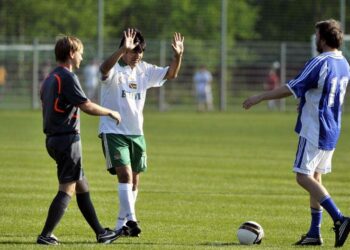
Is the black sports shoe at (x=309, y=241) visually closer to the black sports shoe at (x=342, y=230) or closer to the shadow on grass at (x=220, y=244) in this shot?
the black sports shoe at (x=342, y=230)

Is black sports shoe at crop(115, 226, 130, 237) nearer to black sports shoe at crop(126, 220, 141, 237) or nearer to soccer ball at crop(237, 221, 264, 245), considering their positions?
black sports shoe at crop(126, 220, 141, 237)

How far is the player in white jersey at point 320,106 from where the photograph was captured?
9531 millimetres

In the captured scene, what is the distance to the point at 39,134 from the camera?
2675 centimetres

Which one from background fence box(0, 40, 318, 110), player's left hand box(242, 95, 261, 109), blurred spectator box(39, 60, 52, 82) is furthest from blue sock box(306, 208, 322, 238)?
blurred spectator box(39, 60, 52, 82)

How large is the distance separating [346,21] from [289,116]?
23.7ft

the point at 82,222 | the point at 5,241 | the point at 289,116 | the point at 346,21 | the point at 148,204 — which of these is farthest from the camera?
the point at 346,21

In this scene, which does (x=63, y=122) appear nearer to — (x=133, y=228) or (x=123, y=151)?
(x=123, y=151)

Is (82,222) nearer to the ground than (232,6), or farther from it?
nearer to the ground

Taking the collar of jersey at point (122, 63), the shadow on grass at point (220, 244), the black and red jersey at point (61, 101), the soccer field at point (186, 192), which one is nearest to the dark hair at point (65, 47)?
the black and red jersey at point (61, 101)

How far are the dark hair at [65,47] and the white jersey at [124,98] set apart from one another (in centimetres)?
88

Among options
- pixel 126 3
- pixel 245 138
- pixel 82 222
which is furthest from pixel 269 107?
pixel 82 222

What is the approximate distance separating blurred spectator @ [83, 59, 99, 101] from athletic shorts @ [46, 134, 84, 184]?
33232mm

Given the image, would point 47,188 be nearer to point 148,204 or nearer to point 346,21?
point 148,204

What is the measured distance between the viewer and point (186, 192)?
47.2 ft
